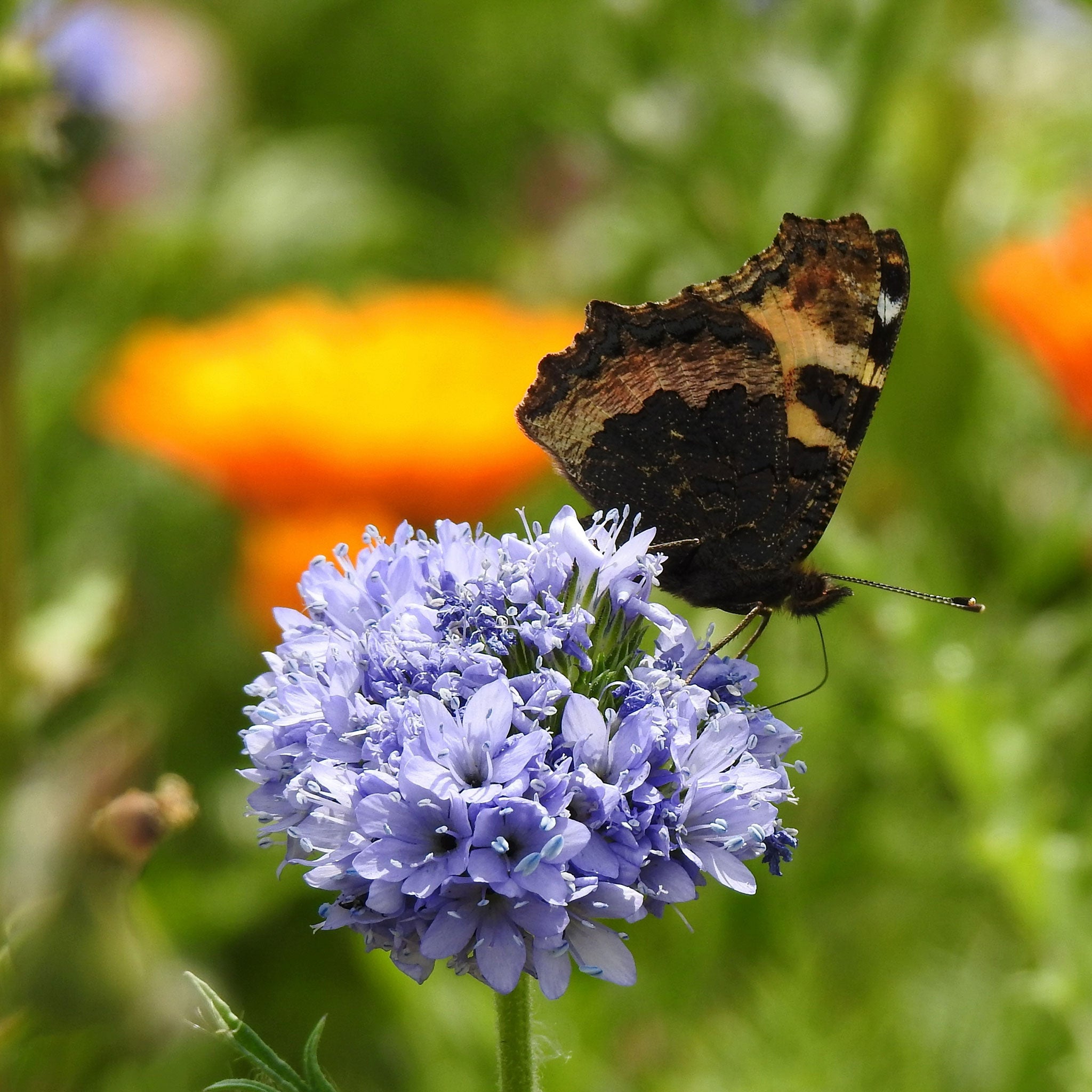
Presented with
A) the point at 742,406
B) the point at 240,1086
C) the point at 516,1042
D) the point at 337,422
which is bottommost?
the point at 240,1086

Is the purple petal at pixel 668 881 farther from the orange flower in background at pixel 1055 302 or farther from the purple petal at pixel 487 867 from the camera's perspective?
the orange flower in background at pixel 1055 302

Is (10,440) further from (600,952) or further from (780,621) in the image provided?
(600,952)

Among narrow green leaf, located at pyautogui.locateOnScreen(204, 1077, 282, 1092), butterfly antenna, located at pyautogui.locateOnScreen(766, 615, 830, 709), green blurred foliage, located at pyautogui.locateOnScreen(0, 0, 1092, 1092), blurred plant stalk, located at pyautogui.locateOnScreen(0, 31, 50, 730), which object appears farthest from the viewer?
blurred plant stalk, located at pyautogui.locateOnScreen(0, 31, 50, 730)

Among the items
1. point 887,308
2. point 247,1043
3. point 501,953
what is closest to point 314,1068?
point 247,1043

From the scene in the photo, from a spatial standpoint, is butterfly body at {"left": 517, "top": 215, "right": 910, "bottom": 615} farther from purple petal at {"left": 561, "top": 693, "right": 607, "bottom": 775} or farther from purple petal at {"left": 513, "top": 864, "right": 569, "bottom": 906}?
purple petal at {"left": 513, "top": 864, "right": 569, "bottom": 906}

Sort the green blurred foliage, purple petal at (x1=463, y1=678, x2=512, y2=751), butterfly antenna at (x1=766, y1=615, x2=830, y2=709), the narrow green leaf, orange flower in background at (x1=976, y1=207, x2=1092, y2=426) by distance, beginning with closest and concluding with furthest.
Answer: the narrow green leaf < purple petal at (x1=463, y1=678, x2=512, y2=751) < butterfly antenna at (x1=766, y1=615, x2=830, y2=709) < the green blurred foliage < orange flower in background at (x1=976, y1=207, x2=1092, y2=426)

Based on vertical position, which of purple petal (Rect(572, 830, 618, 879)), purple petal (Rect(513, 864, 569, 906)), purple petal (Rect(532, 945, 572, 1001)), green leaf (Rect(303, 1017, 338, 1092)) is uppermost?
purple petal (Rect(572, 830, 618, 879))

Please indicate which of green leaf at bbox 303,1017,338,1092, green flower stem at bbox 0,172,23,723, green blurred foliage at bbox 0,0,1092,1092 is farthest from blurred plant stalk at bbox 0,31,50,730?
green leaf at bbox 303,1017,338,1092

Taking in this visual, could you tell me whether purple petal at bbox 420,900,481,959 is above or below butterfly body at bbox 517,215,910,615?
below
